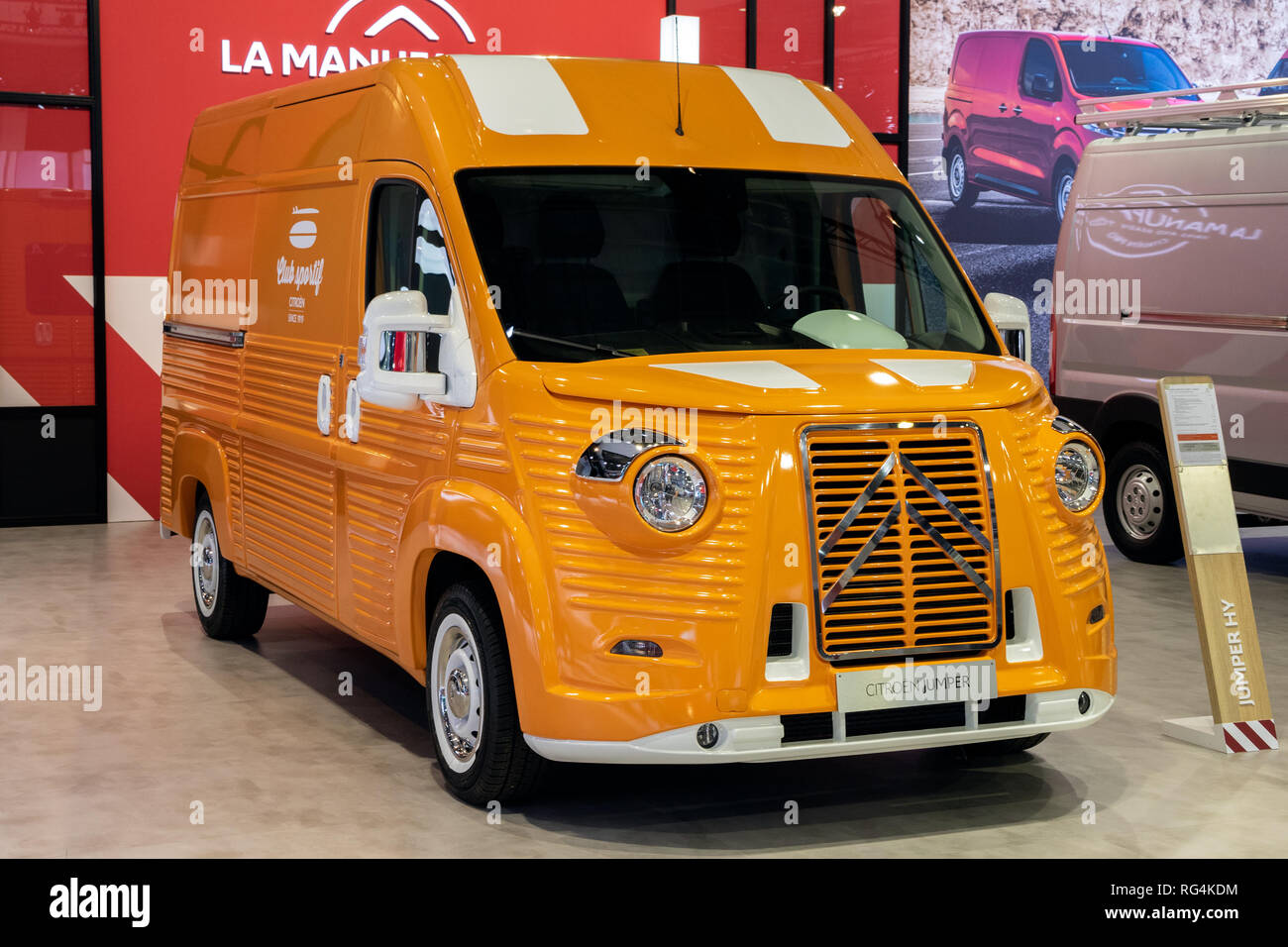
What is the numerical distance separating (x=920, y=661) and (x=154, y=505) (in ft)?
27.7

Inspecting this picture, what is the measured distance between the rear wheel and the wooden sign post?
33.2ft

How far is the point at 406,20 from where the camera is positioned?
12.4 meters

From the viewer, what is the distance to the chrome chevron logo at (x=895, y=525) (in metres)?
4.65

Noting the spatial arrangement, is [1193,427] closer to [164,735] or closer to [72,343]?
[164,735]

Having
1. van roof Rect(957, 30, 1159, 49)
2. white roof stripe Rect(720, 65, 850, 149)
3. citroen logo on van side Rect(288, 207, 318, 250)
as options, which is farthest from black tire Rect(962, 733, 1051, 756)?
van roof Rect(957, 30, 1159, 49)

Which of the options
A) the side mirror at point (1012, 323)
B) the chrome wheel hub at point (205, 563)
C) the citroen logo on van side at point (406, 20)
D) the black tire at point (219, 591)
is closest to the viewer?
the side mirror at point (1012, 323)

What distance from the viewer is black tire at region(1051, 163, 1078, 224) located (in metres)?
16.2

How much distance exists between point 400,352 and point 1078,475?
2251 millimetres

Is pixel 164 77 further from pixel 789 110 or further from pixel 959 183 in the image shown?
pixel 959 183

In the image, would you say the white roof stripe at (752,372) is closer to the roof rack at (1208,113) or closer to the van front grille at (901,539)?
the van front grille at (901,539)

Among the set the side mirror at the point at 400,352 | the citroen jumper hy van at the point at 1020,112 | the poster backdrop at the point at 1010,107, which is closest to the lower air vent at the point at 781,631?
the side mirror at the point at 400,352

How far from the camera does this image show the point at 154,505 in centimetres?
1201

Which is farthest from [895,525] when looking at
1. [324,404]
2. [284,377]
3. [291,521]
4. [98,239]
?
[98,239]

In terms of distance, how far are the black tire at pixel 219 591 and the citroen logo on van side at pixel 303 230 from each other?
64.6 inches
